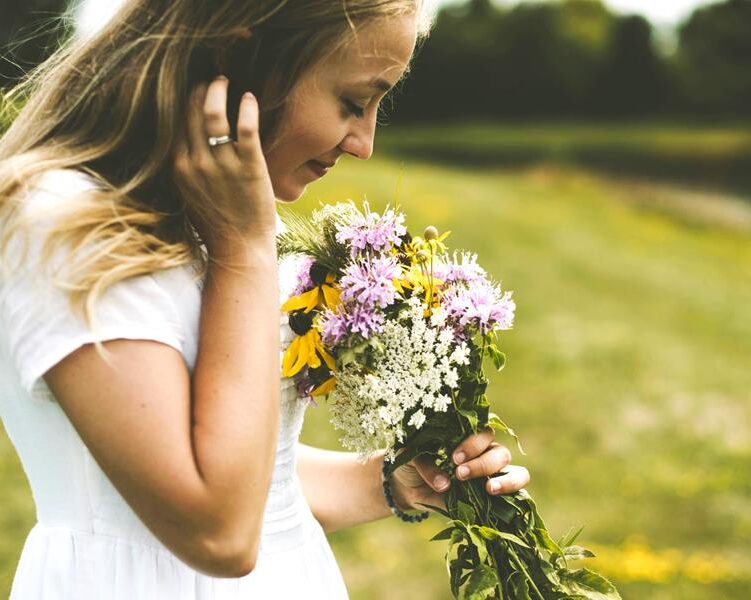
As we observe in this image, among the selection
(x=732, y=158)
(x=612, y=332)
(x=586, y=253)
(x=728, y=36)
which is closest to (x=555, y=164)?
(x=732, y=158)

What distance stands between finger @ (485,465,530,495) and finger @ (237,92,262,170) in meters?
0.83

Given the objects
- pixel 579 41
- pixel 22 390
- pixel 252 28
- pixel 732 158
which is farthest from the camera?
pixel 579 41

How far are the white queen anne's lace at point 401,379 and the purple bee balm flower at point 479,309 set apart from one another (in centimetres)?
5

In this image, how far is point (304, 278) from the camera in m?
1.90

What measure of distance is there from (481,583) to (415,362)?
0.45m

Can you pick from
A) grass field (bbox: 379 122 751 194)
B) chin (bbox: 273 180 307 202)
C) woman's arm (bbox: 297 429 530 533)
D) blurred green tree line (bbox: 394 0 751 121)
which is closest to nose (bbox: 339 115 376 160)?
chin (bbox: 273 180 307 202)

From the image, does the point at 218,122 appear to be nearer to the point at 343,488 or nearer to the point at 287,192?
the point at 287,192

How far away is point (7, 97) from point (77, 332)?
813mm

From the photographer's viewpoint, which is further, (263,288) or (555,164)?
(555,164)

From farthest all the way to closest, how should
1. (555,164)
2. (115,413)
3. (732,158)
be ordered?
(732,158)
(555,164)
(115,413)

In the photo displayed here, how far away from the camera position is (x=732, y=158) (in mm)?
38875

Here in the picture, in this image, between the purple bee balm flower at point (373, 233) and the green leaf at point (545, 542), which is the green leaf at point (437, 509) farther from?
the purple bee balm flower at point (373, 233)

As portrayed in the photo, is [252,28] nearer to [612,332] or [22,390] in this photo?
[22,390]

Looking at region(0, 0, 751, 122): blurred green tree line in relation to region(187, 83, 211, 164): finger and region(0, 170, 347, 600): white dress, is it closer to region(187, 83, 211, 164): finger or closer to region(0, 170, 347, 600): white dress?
region(187, 83, 211, 164): finger
